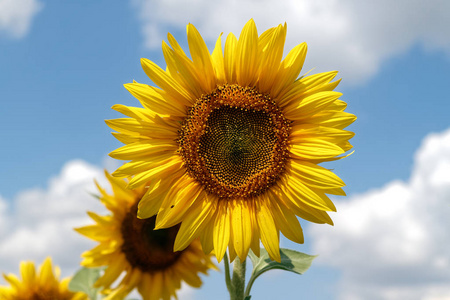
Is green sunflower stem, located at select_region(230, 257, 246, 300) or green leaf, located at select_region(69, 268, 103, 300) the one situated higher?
green leaf, located at select_region(69, 268, 103, 300)

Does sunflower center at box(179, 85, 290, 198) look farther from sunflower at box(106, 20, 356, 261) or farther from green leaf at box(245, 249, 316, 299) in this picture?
green leaf at box(245, 249, 316, 299)

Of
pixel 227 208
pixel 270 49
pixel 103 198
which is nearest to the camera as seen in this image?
pixel 270 49

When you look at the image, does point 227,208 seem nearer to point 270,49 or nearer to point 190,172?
point 190,172

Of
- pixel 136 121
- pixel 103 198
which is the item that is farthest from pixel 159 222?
pixel 103 198

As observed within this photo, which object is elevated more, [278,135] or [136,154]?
[278,135]

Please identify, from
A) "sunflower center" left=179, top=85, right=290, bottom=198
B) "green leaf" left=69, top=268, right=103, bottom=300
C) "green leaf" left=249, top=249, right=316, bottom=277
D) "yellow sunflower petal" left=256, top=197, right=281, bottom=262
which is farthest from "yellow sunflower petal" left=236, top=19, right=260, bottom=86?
"green leaf" left=69, top=268, right=103, bottom=300

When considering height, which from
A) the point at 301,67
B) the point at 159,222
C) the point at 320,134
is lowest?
the point at 159,222

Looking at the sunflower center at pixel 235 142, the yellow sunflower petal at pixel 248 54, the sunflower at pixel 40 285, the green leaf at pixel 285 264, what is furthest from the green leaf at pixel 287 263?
the sunflower at pixel 40 285
